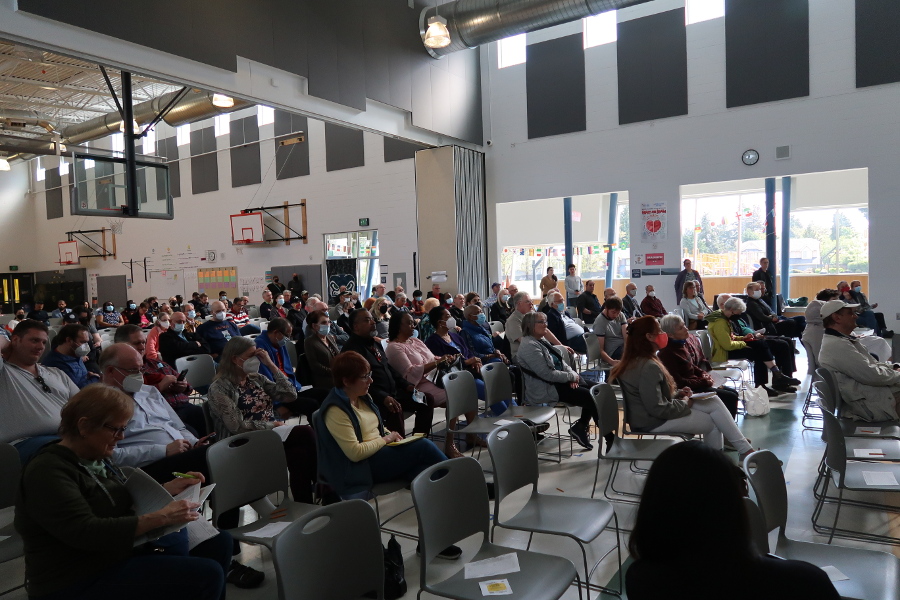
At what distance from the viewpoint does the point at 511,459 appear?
2.71 metres

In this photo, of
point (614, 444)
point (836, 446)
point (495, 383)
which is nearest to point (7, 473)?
point (495, 383)

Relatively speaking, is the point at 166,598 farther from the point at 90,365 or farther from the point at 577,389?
the point at 90,365

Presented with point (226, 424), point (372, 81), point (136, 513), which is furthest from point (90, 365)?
point (372, 81)

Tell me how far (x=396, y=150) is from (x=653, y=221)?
6611 millimetres

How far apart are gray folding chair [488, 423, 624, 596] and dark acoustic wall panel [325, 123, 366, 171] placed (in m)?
13.4

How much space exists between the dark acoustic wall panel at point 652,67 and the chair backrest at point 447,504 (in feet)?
35.3

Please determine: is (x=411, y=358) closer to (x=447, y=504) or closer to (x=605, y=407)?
(x=605, y=407)

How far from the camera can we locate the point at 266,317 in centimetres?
1220

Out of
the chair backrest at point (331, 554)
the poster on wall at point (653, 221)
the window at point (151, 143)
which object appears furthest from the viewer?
the window at point (151, 143)

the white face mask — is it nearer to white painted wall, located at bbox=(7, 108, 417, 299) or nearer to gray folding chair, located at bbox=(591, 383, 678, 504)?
gray folding chair, located at bbox=(591, 383, 678, 504)

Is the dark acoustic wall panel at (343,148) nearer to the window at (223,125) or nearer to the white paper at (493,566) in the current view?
the window at (223,125)

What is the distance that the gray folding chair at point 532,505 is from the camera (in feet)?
8.14

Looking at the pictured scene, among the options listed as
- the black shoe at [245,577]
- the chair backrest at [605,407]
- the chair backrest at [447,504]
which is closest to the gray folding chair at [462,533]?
the chair backrest at [447,504]

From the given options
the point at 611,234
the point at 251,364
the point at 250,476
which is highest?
the point at 611,234
